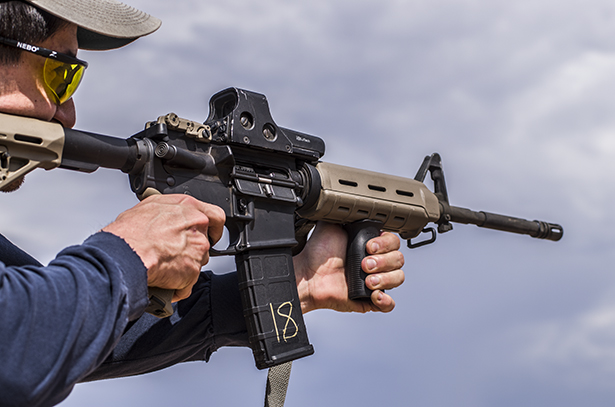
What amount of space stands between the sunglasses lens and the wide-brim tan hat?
0.53 feet

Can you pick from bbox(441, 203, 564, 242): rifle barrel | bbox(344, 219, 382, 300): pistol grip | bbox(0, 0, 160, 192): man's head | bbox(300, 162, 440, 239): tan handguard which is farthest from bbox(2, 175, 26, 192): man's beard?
bbox(441, 203, 564, 242): rifle barrel

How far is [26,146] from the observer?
198cm

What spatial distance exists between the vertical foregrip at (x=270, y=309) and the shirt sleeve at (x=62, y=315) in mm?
959

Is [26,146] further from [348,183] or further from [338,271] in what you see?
[338,271]

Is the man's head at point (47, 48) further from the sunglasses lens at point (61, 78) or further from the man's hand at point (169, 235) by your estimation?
the man's hand at point (169, 235)

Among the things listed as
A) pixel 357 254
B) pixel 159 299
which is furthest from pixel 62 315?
pixel 357 254

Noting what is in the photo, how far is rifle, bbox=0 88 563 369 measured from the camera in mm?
2170

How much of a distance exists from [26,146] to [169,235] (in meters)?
0.56

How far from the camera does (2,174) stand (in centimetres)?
191

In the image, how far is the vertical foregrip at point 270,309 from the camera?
8.84ft

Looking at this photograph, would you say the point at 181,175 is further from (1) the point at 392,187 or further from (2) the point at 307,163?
(1) the point at 392,187

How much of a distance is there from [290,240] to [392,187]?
2.81 feet

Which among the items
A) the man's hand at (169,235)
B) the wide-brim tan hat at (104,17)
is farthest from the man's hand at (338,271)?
the wide-brim tan hat at (104,17)

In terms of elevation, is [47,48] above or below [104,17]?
below
